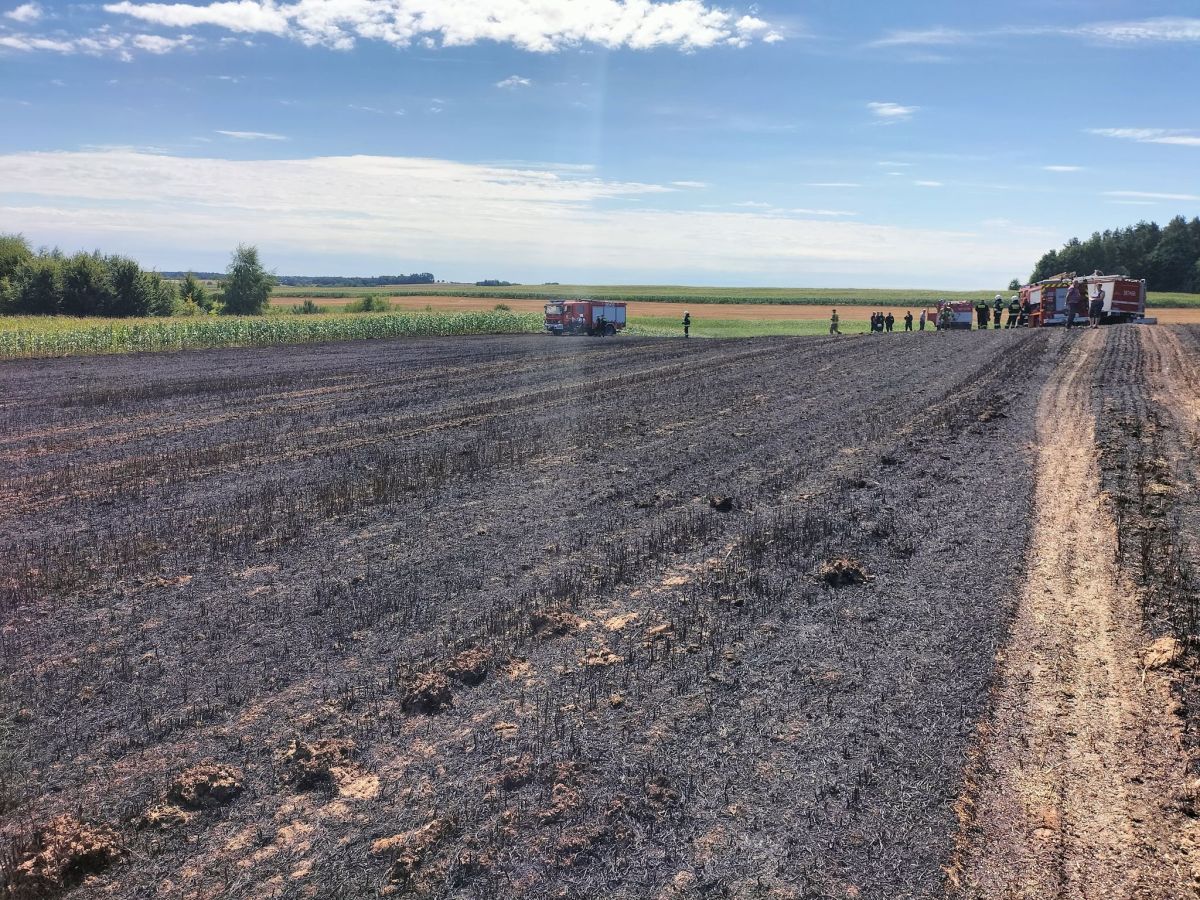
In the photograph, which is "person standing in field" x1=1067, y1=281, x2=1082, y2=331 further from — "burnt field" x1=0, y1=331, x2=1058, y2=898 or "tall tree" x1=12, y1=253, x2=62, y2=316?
"tall tree" x1=12, y1=253, x2=62, y2=316

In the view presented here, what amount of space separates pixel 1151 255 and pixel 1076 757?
117 m


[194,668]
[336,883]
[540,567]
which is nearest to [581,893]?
[336,883]

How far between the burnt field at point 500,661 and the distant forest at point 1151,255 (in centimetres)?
10337

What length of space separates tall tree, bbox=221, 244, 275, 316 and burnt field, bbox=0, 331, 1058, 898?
63.7 m

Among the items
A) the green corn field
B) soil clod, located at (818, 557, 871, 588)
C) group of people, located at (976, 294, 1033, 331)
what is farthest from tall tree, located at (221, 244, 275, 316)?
soil clod, located at (818, 557, 871, 588)

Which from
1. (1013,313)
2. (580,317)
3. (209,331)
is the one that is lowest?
(209,331)

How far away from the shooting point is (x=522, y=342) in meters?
43.0

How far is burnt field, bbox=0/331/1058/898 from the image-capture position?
4.33m

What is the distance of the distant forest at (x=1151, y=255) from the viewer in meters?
101

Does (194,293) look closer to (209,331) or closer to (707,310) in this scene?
(209,331)

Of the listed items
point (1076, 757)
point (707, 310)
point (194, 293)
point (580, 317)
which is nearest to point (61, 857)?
point (1076, 757)

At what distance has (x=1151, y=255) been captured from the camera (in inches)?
3989

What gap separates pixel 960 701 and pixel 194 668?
17.7 ft

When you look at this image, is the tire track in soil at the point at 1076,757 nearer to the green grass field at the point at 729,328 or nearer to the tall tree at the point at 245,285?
the green grass field at the point at 729,328
